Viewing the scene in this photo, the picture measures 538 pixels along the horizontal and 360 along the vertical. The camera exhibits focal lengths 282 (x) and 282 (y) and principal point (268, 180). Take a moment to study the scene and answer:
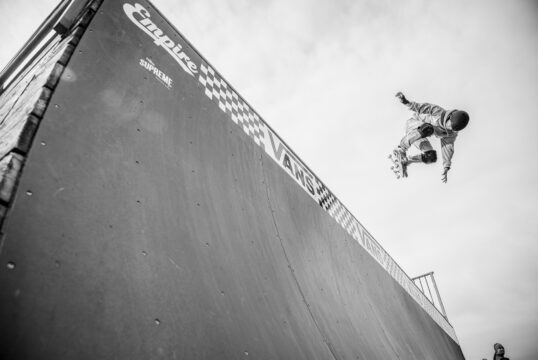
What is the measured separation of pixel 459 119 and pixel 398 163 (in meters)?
1.62

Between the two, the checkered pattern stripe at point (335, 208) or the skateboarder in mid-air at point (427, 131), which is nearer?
the skateboarder in mid-air at point (427, 131)

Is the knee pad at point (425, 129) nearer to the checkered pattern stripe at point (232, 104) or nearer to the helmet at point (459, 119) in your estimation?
the helmet at point (459, 119)

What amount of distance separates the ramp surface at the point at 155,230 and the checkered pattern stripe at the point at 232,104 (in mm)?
17

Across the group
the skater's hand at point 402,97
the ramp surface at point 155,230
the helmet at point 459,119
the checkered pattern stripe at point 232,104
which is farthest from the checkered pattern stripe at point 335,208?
the helmet at point 459,119

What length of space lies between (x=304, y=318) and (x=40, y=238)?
179 cm

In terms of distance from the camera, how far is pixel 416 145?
511 cm

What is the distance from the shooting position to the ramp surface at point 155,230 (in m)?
0.97

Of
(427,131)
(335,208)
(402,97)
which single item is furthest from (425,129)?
(335,208)

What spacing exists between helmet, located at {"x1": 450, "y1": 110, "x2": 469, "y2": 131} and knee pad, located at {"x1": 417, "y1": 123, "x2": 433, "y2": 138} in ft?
1.89

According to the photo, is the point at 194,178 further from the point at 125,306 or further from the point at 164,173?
the point at 125,306

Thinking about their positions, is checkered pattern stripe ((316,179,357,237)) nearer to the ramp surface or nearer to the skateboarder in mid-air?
the ramp surface

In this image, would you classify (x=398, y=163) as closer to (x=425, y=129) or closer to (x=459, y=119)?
(x=425, y=129)

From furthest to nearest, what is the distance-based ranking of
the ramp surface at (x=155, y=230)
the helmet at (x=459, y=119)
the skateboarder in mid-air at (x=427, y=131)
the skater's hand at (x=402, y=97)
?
1. the skater's hand at (x=402, y=97)
2. the skateboarder in mid-air at (x=427, y=131)
3. the helmet at (x=459, y=119)
4. the ramp surface at (x=155, y=230)

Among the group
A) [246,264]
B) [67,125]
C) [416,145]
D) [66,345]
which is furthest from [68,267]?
[416,145]
